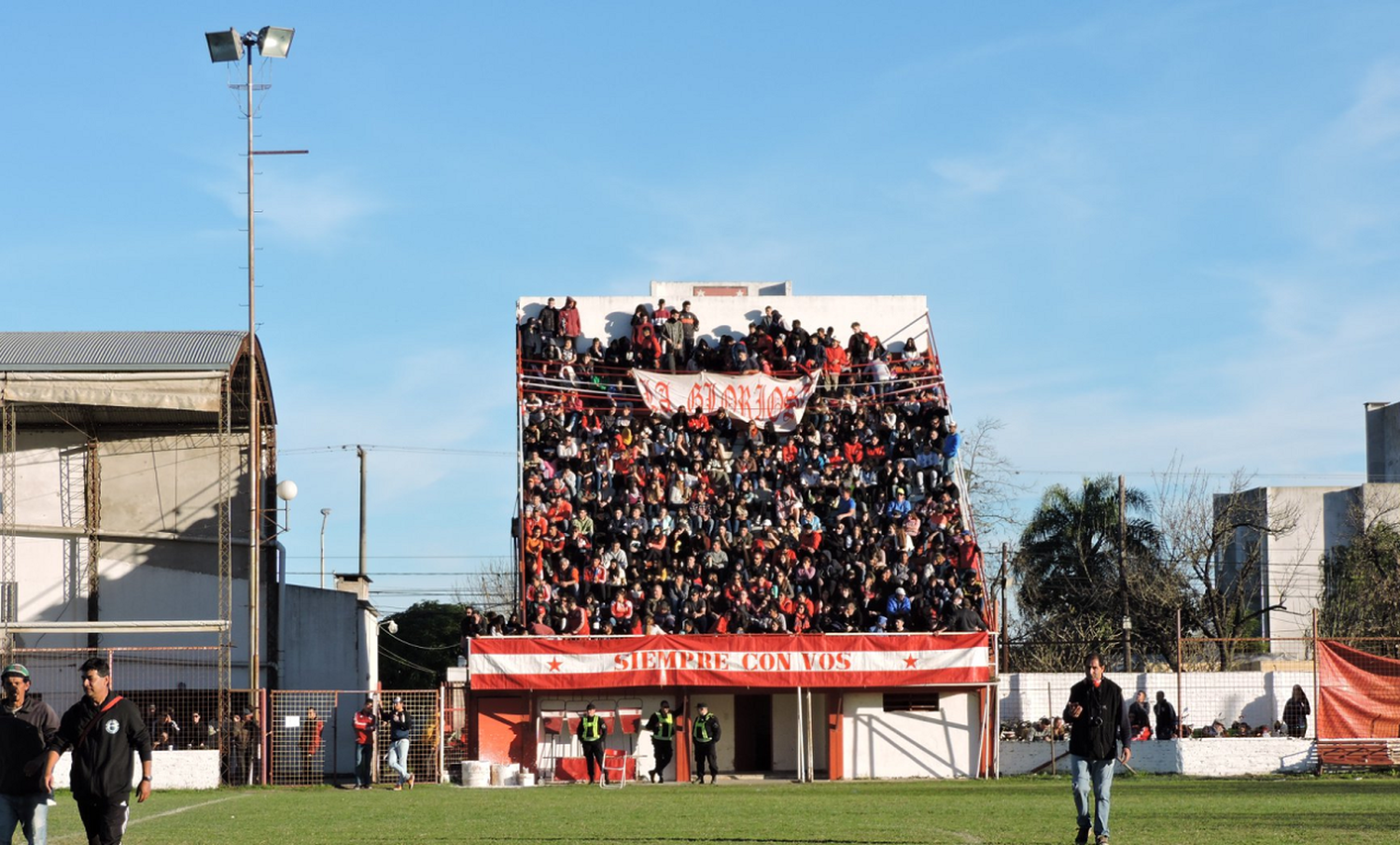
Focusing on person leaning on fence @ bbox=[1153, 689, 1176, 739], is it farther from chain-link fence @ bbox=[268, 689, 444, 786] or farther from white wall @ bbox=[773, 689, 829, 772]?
chain-link fence @ bbox=[268, 689, 444, 786]

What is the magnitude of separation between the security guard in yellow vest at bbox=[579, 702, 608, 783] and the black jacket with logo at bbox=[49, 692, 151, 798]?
18.8 m

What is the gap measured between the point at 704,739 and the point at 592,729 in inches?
83.5

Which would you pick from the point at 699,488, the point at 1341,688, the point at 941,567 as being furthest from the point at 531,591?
the point at 1341,688

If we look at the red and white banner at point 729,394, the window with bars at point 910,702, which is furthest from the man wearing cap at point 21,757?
the red and white banner at point 729,394

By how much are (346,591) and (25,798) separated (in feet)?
103

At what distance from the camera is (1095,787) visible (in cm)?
1468

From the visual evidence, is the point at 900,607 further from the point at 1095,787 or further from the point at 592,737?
the point at 1095,787

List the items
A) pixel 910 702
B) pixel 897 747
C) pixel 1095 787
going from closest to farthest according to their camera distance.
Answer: pixel 1095 787 < pixel 897 747 < pixel 910 702

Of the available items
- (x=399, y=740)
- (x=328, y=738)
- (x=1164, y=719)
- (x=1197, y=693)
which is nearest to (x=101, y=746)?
(x=399, y=740)

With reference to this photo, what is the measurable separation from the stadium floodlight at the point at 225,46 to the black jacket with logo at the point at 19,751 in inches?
992

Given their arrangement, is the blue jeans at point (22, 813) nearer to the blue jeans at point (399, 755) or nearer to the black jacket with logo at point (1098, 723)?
the black jacket with logo at point (1098, 723)

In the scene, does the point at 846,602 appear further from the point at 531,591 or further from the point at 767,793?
the point at 767,793

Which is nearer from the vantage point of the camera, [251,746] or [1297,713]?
[251,746]

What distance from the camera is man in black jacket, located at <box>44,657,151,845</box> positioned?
12.0 meters
